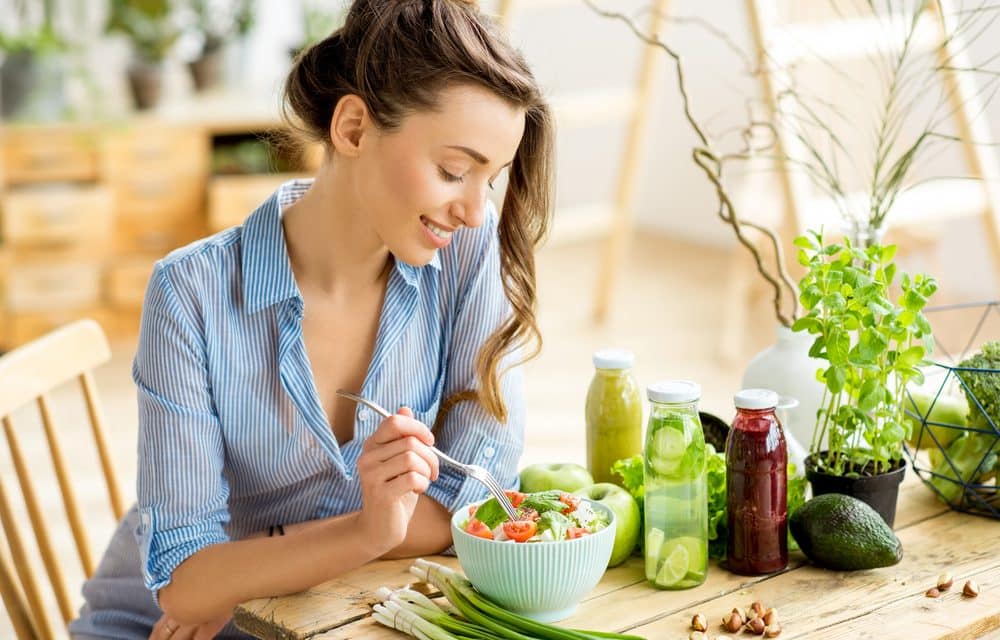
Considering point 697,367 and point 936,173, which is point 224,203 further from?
point 936,173

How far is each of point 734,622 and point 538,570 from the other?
→ 7.7 inches

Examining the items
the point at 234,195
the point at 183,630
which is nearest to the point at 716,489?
the point at 183,630

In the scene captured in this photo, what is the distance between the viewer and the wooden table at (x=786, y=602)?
4.11 ft

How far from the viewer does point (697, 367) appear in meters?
4.29

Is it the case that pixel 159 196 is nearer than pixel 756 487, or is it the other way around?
pixel 756 487

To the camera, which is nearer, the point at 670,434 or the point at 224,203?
the point at 670,434

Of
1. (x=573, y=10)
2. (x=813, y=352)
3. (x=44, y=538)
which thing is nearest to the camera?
(x=813, y=352)

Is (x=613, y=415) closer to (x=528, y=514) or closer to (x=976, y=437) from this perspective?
(x=528, y=514)

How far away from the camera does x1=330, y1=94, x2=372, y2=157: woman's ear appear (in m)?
1.45

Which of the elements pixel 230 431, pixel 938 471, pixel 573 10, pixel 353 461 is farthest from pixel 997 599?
pixel 573 10

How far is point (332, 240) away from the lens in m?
1.57

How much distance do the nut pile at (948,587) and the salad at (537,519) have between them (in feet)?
1.10

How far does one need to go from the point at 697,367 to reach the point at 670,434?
9.86 feet

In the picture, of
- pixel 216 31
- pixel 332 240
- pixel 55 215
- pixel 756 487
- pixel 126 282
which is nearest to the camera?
pixel 756 487
